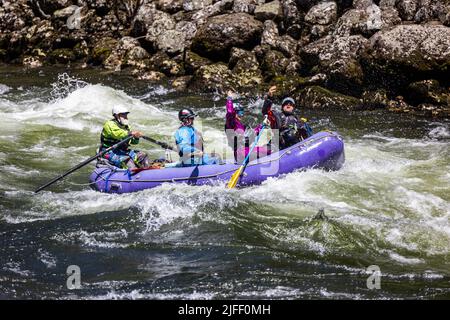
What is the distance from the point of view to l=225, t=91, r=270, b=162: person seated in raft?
10039 millimetres

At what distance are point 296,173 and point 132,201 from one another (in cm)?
282

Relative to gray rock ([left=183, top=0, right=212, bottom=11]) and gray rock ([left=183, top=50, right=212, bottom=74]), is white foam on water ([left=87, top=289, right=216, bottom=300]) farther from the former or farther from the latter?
gray rock ([left=183, top=0, right=212, bottom=11])

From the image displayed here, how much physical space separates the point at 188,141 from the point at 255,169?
1.24m

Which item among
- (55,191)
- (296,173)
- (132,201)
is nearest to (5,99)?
(55,191)

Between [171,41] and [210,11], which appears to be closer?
[171,41]

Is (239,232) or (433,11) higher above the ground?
(433,11)

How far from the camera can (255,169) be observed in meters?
9.41

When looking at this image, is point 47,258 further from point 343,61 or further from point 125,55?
point 125,55

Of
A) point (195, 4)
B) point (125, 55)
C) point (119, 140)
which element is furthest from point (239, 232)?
point (195, 4)

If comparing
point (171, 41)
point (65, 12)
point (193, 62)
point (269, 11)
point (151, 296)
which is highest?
point (65, 12)

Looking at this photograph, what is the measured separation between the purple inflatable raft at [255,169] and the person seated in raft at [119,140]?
638 mm

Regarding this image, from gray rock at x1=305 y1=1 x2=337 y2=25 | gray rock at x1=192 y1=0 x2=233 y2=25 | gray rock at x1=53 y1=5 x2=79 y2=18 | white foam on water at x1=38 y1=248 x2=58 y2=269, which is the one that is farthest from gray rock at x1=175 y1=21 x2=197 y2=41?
white foam on water at x1=38 y1=248 x2=58 y2=269

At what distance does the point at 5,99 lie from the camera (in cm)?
1847
